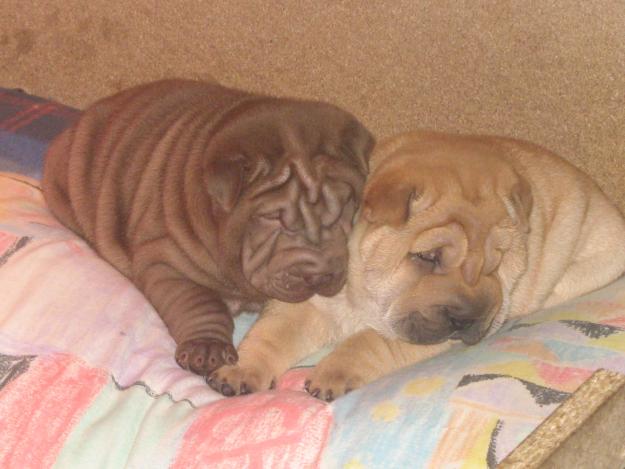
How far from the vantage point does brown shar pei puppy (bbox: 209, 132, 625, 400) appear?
1768 mm

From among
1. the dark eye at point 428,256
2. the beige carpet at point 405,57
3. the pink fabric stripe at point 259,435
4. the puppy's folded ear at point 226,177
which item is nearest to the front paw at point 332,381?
the pink fabric stripe at point 259,435

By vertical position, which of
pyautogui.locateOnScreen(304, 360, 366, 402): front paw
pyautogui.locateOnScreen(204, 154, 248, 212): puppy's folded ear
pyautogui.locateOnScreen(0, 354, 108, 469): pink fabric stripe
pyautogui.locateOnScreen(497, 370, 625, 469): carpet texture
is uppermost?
pyautogui.locateOnScreen(497, 370, 625, 469): carpet texture

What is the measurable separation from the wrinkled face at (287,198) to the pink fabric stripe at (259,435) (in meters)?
0.28

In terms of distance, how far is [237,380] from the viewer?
1.82 m

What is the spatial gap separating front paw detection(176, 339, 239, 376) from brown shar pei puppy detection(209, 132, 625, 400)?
23 millimetres

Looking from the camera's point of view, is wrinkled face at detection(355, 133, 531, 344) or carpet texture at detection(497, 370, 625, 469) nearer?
carpet texture at detection(497, 370, 625, 469)

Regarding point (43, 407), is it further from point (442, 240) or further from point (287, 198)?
point (442, 240)

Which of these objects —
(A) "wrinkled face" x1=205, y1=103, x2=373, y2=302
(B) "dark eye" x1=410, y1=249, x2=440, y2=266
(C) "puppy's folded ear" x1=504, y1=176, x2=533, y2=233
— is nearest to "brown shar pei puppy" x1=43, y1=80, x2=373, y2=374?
(A) "wrinkled face" x1=205, y1=103, x2=373, y2=302

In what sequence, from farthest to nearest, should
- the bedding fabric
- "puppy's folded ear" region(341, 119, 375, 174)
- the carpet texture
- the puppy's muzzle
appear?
"puppy's folded ear" region(341, 119, 375, 174), the puppy's muzzle, the bedding fabric, the carpet texture

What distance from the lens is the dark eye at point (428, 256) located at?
1.77 meters

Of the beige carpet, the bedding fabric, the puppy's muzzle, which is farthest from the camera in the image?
the beige carpet

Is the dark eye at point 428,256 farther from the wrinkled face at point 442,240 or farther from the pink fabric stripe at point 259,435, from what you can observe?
the pink fabric stripe at point 259,435

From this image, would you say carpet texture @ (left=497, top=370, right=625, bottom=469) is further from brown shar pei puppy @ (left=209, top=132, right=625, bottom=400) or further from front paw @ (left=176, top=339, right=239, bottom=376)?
front paw @ (left=176, top=339, right=239, bottom=376)

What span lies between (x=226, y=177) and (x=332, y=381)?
430mm
